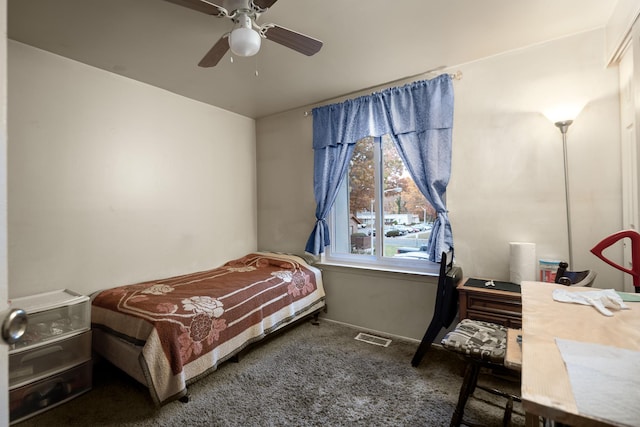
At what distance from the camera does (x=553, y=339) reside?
33.3 inches

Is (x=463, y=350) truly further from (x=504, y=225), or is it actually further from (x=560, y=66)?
(x=560, y=66)

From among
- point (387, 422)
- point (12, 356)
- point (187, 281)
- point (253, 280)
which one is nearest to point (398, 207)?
point (253, 280)

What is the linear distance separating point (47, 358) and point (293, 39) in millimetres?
2565

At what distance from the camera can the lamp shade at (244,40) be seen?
150 centimetres

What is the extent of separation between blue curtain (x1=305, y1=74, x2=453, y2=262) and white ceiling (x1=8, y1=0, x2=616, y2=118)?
219 mm

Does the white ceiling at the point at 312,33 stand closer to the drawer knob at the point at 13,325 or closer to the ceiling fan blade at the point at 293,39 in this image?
the ceiling fan blade at the point at 293,39

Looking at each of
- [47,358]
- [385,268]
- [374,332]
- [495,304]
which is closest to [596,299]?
[495,304]

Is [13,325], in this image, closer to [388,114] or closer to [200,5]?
[200,5]

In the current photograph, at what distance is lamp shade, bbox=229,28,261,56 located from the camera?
1501 mm

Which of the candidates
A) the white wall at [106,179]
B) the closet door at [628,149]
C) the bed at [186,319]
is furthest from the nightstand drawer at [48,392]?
the closet door at [628,149]

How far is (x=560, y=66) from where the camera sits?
2191mm

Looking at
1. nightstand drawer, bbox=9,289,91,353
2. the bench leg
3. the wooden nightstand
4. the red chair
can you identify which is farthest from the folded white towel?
nightstand drawer, bbox=9,289,91,353

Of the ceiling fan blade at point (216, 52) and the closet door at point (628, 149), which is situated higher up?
the ceiling fan blade at point (216, 52)

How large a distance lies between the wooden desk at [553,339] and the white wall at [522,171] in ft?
3.81
